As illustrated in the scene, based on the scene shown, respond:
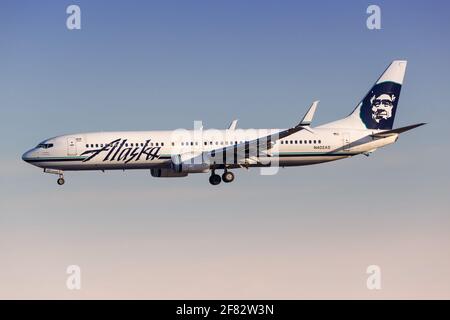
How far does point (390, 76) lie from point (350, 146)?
24.3ft

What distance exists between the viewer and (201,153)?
73125 millimetres

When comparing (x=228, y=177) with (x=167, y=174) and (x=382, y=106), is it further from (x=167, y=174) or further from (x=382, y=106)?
(x=382, y=106)

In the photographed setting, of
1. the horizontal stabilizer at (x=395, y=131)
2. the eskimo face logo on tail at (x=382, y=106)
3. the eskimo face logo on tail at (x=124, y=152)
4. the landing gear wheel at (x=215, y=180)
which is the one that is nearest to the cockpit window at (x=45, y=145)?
the eskimo face logo on tail at (x=124, y=152)

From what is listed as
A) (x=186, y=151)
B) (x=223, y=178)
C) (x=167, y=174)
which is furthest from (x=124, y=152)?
(x=223, y=178)

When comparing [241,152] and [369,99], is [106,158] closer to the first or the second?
[241,152]

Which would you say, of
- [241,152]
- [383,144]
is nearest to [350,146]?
[383,144]

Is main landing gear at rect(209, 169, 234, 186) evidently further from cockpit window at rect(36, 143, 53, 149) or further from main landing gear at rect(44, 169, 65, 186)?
cockpit window at rect(36, 143, 53, 149)

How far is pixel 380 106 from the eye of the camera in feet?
258

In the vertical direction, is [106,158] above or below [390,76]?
below

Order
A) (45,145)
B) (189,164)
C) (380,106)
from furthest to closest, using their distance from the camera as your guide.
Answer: (380,106), (45,145), (189,164)

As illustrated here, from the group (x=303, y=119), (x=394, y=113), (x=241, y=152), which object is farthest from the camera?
(x=394, y=113)

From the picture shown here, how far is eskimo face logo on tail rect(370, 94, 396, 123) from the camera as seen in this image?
3091 inches

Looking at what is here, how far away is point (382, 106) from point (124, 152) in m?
21.1

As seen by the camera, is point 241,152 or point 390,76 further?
point 390,76
